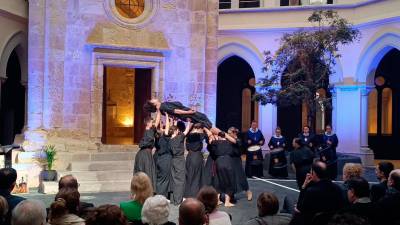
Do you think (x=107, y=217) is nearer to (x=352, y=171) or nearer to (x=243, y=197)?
(x=352, y=171)

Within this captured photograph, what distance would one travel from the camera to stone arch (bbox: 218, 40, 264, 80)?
21625 millimetres

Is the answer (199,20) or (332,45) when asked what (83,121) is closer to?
(199,20)

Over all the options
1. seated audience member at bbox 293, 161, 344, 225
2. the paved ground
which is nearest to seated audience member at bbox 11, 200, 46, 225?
seated audience member at bbox 293, 161, 344, 225

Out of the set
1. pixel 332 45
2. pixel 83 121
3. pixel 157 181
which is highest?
pixel 332 45

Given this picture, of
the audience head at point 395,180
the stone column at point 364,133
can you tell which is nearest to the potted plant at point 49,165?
the audience head at point 395,180

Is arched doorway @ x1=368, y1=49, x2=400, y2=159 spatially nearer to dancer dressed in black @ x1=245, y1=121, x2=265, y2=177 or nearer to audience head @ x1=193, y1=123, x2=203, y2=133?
dancer dressed in black @ x1=245, y1=121, x2=265, y2=177

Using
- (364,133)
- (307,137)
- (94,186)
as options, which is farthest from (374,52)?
(94,186)

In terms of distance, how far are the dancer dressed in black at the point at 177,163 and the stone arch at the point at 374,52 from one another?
459 inches

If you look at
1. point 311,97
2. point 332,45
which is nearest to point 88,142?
point 311,97

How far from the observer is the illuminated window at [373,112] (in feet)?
75.8

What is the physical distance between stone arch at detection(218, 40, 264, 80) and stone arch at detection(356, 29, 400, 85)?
13.1 ft

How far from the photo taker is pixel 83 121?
13.9m

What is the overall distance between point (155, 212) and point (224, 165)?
6115mm

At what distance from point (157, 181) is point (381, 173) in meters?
5.26
